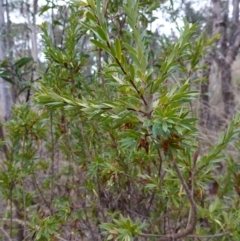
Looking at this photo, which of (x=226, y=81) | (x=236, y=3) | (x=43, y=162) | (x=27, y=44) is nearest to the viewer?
(x=43, y=162)

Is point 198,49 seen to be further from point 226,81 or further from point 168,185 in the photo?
point 226,81

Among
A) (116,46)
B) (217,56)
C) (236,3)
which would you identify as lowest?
(116,46)

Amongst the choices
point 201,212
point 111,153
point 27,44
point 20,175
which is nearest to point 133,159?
point 111,153

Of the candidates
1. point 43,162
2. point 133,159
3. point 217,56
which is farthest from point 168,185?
point 217,56

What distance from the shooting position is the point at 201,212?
1118 mm

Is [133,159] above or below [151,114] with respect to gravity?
below

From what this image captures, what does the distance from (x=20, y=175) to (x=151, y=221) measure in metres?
0.52

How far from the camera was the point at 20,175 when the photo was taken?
128 centimetres

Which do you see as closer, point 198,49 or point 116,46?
point 116,46

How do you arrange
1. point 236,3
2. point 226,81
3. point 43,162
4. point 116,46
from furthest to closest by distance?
point 226,81 < point 236,3 < point 43,162 < point 116,46

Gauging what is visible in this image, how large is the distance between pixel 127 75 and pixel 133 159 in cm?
50

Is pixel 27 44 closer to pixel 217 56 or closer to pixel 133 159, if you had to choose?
pixel 217 56

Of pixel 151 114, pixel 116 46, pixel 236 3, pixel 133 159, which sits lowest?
pixel 133 159

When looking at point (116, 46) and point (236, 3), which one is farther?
point (236, 3)
